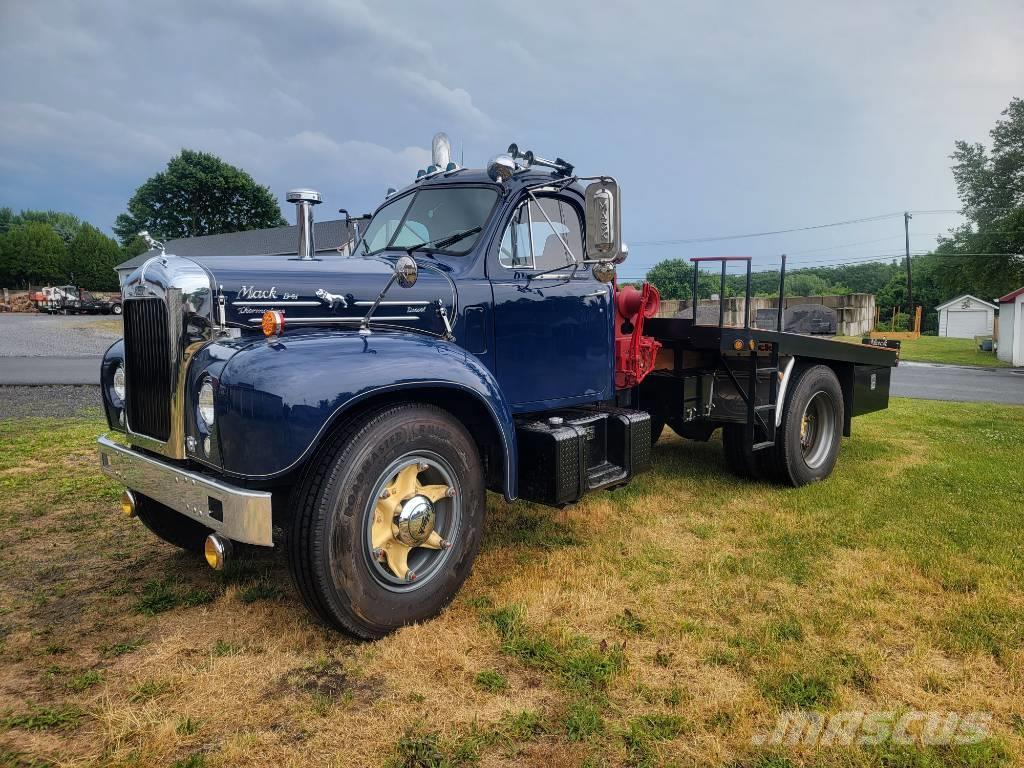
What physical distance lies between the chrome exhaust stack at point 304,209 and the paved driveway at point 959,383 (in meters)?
12.2

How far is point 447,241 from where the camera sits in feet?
13.0

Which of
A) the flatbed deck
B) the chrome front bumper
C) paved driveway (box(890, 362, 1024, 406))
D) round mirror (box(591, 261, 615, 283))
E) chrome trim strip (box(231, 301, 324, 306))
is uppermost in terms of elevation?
round mirror (box(591, 261, 615, 283))

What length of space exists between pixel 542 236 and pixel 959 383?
1547 cm

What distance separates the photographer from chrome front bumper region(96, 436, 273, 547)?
2.61 metres

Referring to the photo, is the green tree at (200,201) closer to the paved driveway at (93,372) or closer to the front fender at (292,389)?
the paved driveway at (93,372)

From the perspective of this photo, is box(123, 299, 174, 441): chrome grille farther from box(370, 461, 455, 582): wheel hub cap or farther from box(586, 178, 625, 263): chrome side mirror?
box(586, 178, 625, 263): chrome side mirror

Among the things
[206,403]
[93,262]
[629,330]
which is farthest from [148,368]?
[93,262]

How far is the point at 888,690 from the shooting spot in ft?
8.59

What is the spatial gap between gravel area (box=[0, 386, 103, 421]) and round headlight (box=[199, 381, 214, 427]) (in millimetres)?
6594

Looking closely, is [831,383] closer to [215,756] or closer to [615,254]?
[615,254]

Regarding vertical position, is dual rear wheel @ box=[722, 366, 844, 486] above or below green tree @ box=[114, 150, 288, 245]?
below

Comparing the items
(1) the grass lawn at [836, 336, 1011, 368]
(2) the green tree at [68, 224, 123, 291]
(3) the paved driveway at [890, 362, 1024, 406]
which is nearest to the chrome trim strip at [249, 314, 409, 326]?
(3) the paved driveway at [890, 362, 1024, 406]

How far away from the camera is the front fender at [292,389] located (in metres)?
2.63

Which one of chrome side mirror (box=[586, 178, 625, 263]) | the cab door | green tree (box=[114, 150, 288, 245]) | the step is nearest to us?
chrome side mirror (box=[586, 178, 625, 263])
